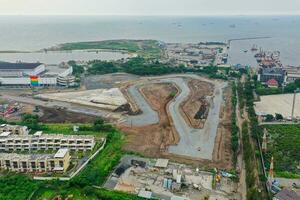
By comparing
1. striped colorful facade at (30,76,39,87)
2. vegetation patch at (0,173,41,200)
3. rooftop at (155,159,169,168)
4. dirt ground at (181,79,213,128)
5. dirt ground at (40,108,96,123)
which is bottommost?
vegetation patch at (0,173,41,200)

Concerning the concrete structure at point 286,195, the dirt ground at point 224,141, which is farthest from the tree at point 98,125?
the concrete structure at point 286,195

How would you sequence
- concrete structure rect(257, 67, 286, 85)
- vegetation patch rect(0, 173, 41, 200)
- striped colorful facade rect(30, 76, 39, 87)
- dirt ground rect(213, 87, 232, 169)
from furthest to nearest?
concrete structure rect(257, 67, 286, 85) → striped colorful facade rect(30, 76, 39, 87) → dirt ground rect(213, 87, 232, 169) → vegetation patch rect(0, 173, 41, 200)

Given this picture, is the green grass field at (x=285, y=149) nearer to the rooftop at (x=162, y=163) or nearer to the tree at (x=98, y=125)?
the rooftop at (x=162, y=163)

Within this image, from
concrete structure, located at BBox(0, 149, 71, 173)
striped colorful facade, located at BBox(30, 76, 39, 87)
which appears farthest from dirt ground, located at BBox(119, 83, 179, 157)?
striped colorful facade, located at BBox(30, 76, 39, 87)

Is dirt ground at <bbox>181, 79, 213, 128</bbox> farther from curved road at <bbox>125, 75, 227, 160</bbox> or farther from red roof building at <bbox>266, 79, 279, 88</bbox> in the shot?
red roof building at <bbox>266, 79, 279, 88</bbox>

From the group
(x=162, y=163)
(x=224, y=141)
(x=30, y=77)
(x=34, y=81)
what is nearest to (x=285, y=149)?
(x=224, y=141)

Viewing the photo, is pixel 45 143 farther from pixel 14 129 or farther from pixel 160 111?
pixel 160 111
